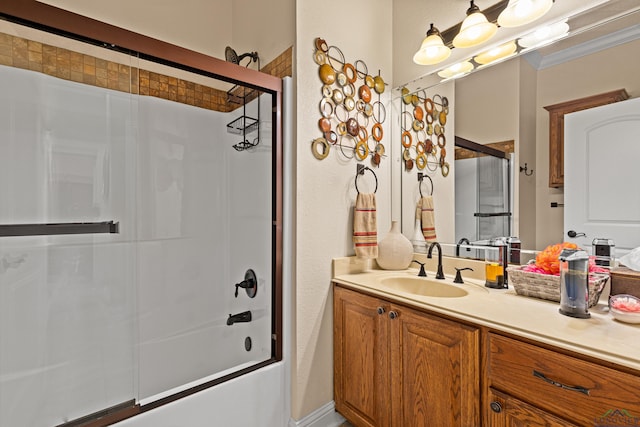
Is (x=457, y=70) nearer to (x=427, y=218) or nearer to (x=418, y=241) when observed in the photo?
(x=427, y=218)

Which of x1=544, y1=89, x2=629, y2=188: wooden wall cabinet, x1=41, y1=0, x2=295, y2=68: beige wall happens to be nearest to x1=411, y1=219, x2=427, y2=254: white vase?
x1=544, y1=89, x2=629, y2=188: wooden wall cabinet

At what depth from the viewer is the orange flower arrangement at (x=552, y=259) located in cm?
129

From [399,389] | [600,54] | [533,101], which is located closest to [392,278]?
[399,389]

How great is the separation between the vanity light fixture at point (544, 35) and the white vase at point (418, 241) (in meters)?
1.09

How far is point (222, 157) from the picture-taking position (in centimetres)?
218

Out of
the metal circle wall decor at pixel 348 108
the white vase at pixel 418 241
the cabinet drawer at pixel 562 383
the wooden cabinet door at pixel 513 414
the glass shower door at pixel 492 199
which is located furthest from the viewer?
the white vase at pixel 418 241

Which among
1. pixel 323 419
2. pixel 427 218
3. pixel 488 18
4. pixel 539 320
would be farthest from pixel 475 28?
pixel 323 419

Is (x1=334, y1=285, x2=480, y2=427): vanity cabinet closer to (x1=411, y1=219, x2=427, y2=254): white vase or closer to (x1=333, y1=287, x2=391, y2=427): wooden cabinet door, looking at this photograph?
(x1=333, y1=287, x2=391, y2=427): wooden cabinet door

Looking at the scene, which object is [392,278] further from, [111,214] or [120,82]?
[120,82]

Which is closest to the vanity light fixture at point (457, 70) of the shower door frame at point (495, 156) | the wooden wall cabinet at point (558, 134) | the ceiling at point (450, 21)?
the ceiling at point (450, 21)

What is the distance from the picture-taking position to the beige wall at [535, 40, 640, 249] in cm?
126

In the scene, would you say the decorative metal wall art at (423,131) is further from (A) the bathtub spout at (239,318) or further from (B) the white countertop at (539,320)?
(A) the bathtub spout at (239,318)

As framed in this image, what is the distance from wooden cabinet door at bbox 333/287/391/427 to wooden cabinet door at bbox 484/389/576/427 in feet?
1.53

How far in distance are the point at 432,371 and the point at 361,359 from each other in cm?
43
